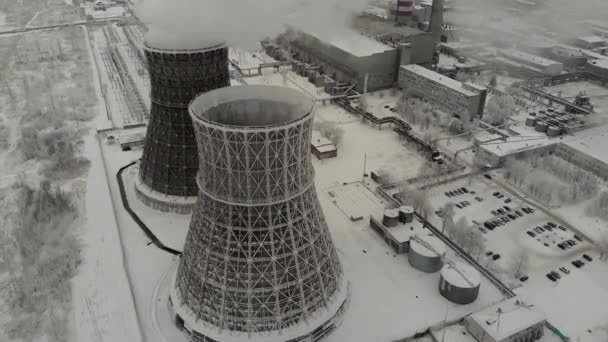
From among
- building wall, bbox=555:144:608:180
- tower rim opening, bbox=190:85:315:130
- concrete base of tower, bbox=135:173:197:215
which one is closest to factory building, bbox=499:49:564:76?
building wall, bbox=555:144:608:180

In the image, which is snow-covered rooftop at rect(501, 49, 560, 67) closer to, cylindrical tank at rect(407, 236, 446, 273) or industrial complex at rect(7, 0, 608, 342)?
industrial complex at rect(7, 0, 608, 342)

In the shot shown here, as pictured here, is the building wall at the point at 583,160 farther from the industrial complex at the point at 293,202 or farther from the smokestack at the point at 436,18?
the smokestack at the point at 436,18

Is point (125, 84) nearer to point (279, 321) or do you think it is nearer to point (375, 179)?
point (375, 179)

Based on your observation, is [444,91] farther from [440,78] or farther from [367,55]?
[367,55]

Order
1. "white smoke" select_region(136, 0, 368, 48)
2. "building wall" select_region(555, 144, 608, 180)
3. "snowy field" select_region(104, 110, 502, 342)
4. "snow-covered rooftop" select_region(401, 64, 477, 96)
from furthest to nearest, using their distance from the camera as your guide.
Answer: "snow-covered rooftop" select_region(401, 64, 477, 96)
"building wall" select_region(555, 144, 608, 180)
"white smoke" select_region(136, 0, 368, 48)
"snowy field" select_region(104, 110, 502, 342)

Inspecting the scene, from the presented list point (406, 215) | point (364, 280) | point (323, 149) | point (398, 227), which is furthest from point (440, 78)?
point (364, 280)

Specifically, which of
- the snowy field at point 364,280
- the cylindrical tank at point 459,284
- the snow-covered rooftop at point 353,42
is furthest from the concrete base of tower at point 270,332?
the snow-covered rooftop at point 353,42

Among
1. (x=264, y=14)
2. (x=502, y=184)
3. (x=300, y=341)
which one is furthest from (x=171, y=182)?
(x=502, y=184)

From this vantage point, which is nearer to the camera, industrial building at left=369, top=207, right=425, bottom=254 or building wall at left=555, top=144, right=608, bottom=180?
industrial building at left=369, top=207, right=425, bottom=254
